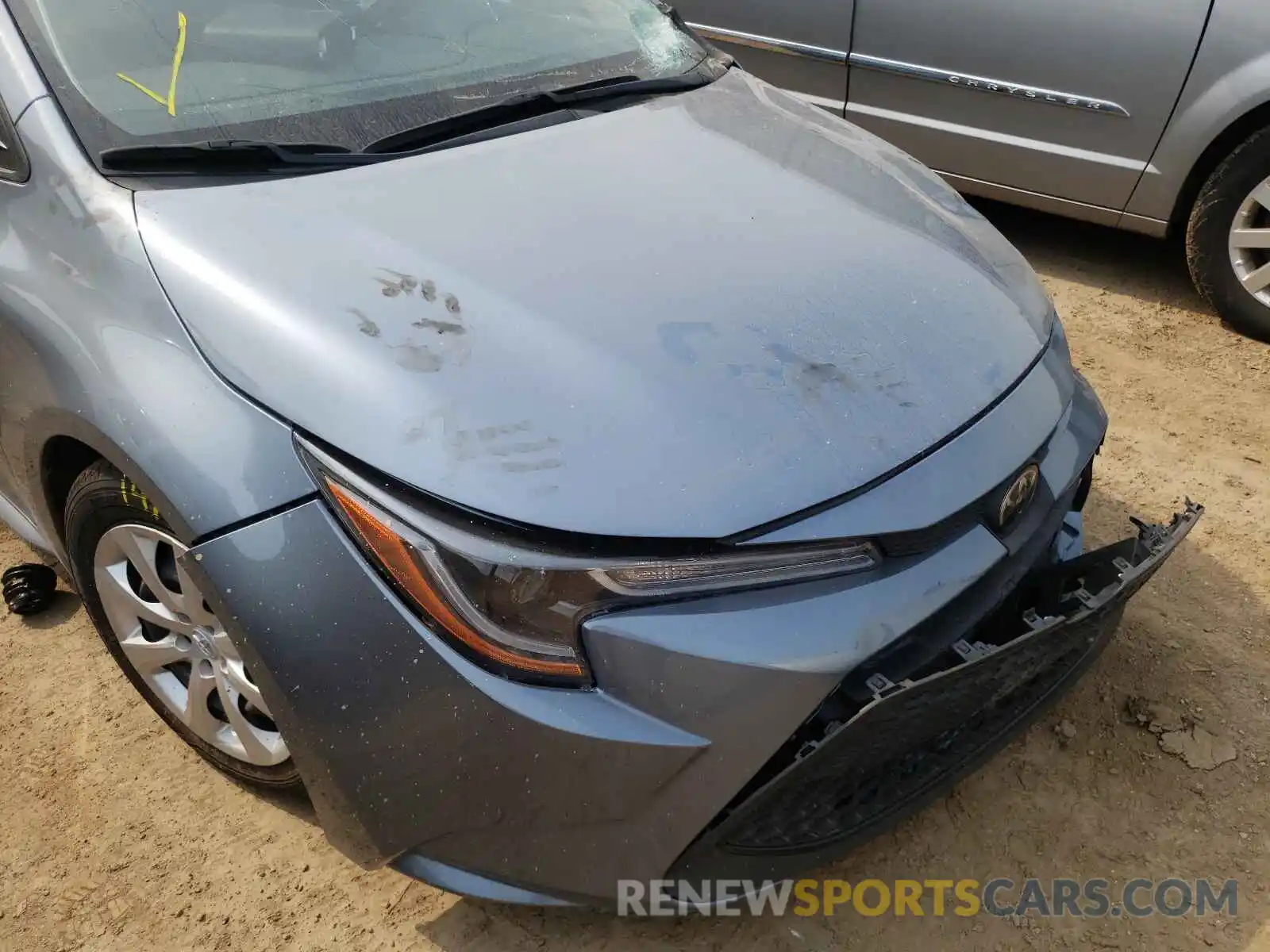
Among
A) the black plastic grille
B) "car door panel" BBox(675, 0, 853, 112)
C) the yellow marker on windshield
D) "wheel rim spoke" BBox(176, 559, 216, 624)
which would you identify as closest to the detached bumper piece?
the black plastic grille

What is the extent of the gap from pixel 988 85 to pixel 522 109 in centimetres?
220

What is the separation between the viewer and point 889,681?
140cm

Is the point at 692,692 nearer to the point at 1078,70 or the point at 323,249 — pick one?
the point at 323,249

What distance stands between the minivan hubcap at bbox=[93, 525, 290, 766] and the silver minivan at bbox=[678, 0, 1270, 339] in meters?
3.11

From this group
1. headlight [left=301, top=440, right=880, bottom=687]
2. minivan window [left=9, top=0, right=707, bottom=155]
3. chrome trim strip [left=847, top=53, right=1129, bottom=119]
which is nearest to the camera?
headlight [left=301, top=440, right=880, bottom=687]

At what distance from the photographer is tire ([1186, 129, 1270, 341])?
10.7 feet

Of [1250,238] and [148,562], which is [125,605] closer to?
[148,562]

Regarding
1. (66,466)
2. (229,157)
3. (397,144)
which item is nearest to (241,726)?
(66,466)

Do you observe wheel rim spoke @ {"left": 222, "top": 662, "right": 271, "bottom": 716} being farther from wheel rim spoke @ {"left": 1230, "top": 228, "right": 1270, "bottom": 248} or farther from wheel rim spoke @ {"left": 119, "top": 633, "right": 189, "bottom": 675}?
wheel rim spoke @ {"left": 1230, "top": 228, "right": 1270, "bottom": 248}

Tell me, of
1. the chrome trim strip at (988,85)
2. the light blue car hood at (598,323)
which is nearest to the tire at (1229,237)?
the chrome trim strip at (988,85)

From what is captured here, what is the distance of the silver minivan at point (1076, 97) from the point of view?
322 centimetres

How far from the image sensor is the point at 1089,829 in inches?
76.5

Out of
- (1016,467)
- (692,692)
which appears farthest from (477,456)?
(1016,467)

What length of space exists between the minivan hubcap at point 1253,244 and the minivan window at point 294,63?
219 centimetres
